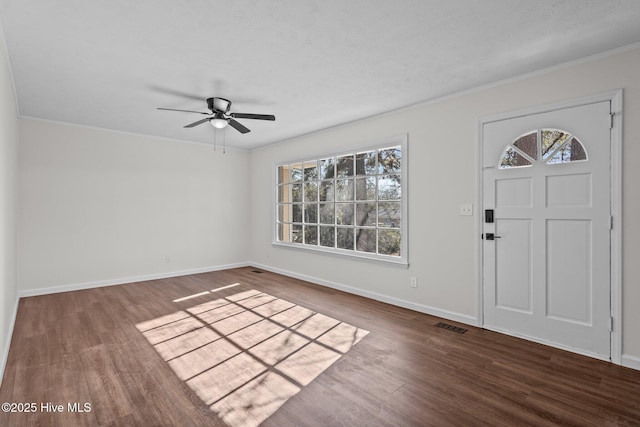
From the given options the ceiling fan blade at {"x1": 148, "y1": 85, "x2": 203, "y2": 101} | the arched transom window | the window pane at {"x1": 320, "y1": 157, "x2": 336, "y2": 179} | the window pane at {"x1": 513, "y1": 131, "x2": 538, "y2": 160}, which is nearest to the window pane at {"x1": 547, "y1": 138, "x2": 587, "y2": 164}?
the arched transom window

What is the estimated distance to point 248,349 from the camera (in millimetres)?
2898

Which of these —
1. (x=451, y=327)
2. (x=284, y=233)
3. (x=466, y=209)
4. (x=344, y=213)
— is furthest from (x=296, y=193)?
(x=451, y=327)

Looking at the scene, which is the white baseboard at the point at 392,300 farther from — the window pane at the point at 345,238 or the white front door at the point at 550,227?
the window pane at the point at 345,238

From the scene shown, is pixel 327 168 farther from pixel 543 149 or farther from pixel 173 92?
pixel 543 149

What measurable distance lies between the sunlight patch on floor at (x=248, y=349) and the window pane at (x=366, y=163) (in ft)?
6.98

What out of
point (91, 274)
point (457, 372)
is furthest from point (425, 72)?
point (91, 274)

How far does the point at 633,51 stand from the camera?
2506 mm

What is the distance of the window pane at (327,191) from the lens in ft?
17.1

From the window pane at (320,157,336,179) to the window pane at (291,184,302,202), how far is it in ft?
2.24

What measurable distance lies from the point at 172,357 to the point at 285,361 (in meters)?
0.99

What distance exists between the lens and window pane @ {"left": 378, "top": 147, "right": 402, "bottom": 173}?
13.9 ft

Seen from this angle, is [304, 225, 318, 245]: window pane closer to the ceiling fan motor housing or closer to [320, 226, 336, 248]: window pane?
[320, 226, 336, 248]: window pane

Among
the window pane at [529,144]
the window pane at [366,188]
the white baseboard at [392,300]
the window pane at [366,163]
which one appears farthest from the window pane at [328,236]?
the window pane at [529,144]

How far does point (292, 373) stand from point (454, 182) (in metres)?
2.62
